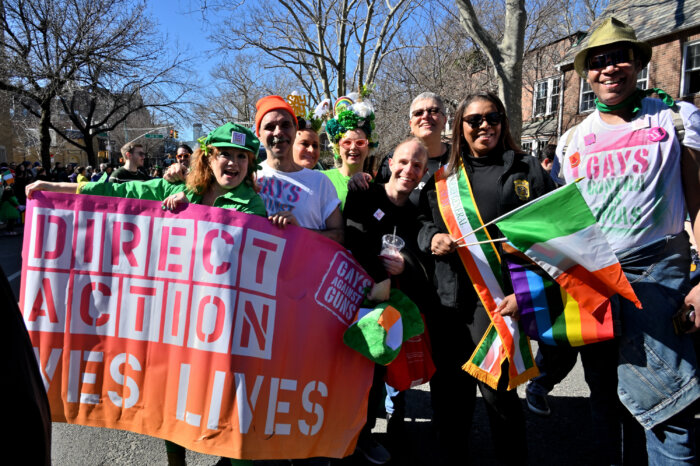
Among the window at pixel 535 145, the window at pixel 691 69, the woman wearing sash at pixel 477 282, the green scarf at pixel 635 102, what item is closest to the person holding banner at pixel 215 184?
the woman wearing sash at pixel 477 282

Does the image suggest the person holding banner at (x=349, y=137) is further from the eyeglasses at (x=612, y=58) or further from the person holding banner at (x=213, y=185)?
the eyeglasses at (x=612, y=58)

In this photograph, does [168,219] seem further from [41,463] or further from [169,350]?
[41,463]

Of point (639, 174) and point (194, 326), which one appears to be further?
point (194, 326)

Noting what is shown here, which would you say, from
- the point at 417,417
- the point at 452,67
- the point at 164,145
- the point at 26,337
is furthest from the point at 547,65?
the point at 164,145

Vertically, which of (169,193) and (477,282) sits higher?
(169,193)

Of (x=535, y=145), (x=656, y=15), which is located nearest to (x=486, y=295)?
(x=656, y=15)

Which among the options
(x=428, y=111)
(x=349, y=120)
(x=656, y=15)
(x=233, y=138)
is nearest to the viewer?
(x=233, y=138)

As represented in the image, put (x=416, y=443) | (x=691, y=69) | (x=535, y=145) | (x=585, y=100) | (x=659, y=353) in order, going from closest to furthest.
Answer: (x=659, y=353) < (x=416, y=443) < (x=691, y=69) < (x=585, y=100) < (x=535, y=145)

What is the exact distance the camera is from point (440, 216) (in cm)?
257

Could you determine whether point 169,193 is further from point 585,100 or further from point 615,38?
point 585,100

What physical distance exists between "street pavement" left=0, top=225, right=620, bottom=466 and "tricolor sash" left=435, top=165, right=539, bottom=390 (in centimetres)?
50

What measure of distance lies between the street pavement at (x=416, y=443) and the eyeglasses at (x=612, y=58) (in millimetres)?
2123

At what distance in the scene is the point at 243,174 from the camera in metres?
2.45

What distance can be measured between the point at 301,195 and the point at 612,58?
5.77 ft
